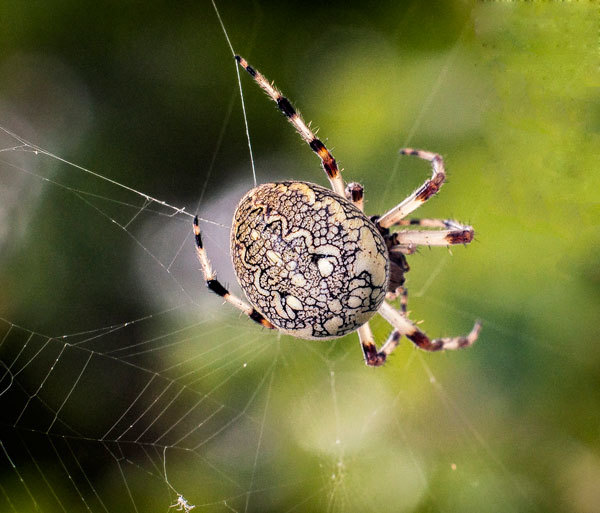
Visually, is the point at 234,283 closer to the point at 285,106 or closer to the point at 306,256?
the point at 285,106

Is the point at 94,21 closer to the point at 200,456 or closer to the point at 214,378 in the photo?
the point at 214,378

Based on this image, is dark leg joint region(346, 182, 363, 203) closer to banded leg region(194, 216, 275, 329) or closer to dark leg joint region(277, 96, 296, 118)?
dark leg joint region(277, 96, 296, 118)

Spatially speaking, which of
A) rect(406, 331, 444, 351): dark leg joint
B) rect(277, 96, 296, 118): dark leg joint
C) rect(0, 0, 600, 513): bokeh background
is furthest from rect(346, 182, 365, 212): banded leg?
rect(0, 0, 600, 513): bokeh background

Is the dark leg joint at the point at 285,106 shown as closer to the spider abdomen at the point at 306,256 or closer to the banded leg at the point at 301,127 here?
the banded leg at the point at 301,127

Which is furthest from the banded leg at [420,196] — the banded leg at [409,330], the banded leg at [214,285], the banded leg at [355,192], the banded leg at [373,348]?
the banded leg at [214,285]

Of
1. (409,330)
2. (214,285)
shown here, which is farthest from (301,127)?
(409,330)

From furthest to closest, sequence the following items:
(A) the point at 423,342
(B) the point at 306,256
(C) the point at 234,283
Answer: (C) the point at 234,283, (A) the point at 423,342, (B) the point at 306,256

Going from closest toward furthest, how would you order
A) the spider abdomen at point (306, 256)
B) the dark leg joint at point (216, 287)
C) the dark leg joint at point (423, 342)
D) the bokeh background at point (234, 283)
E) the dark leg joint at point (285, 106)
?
the spider abdomen at point (306, 256)
the dark leg joint at point (285, 106)
the dark leg joint at point (216, 287)
the dark leg joint at point (423, 342)
the bokeh background at point (234, 283)
